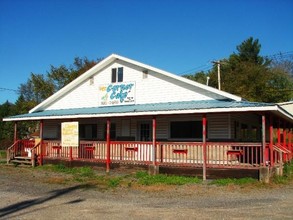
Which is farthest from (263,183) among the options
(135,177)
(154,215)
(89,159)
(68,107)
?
(68,107)

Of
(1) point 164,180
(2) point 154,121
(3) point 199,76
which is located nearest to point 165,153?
(2) point 154,121

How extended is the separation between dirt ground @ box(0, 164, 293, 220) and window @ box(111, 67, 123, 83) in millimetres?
8082

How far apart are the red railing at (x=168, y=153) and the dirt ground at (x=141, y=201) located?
82.3 inches

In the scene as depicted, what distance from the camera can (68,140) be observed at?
67.3ft

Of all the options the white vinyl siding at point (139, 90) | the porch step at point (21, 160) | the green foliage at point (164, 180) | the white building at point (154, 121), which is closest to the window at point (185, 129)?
the white building at point (154, 121)

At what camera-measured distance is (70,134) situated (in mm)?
20453

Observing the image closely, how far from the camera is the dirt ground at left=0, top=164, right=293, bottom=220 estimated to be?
9.25m

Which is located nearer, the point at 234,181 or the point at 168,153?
the point at 234,181

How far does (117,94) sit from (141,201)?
443 inches

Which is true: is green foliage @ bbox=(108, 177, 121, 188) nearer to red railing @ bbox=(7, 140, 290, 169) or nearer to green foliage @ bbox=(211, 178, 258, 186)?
red railing @ bbox=(7, 140, 290, 169)

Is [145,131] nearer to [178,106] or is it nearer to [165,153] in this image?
[165,153]

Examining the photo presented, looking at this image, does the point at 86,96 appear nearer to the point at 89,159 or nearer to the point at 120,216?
the point at 89,159

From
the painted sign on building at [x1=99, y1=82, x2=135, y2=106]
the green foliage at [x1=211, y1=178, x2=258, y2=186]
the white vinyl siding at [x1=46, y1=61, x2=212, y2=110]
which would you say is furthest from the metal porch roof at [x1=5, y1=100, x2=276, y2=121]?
the green foliage at [x1=211, y1=178, x2=258, y2=186]

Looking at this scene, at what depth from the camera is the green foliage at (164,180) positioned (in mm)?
15367
